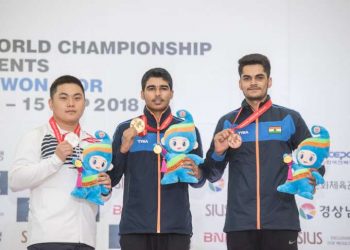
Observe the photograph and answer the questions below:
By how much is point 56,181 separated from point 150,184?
18.8 inches

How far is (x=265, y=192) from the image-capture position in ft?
8.93

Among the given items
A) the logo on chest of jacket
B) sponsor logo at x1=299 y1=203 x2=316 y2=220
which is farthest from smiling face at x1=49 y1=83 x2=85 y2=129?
sponsor logo at x1=299 y1=203 x2=316 y2=220

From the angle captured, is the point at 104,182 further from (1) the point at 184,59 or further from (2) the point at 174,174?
(1) the point at 184,59

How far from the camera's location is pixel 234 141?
274 centimetres

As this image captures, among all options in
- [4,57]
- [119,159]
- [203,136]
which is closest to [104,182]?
[119,159]

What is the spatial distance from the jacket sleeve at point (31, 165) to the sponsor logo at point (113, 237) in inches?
51.6

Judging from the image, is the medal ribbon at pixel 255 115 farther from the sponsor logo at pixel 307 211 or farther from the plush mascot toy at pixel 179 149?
the sponsor logo at pixel 307 211

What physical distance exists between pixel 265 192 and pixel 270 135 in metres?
0.30

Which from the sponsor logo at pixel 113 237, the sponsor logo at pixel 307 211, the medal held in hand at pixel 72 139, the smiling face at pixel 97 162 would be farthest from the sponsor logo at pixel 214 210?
the medal held in hand at pixel 72 139

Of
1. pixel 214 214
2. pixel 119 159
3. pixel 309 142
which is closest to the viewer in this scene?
pixel 309 142

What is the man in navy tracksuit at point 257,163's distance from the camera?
2.70 m

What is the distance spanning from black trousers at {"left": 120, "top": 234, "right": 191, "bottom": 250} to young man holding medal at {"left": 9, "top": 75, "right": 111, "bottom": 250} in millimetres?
183

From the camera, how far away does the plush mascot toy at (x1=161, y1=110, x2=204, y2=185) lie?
2.74 metres

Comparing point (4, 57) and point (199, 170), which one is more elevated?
point (4, 57)
